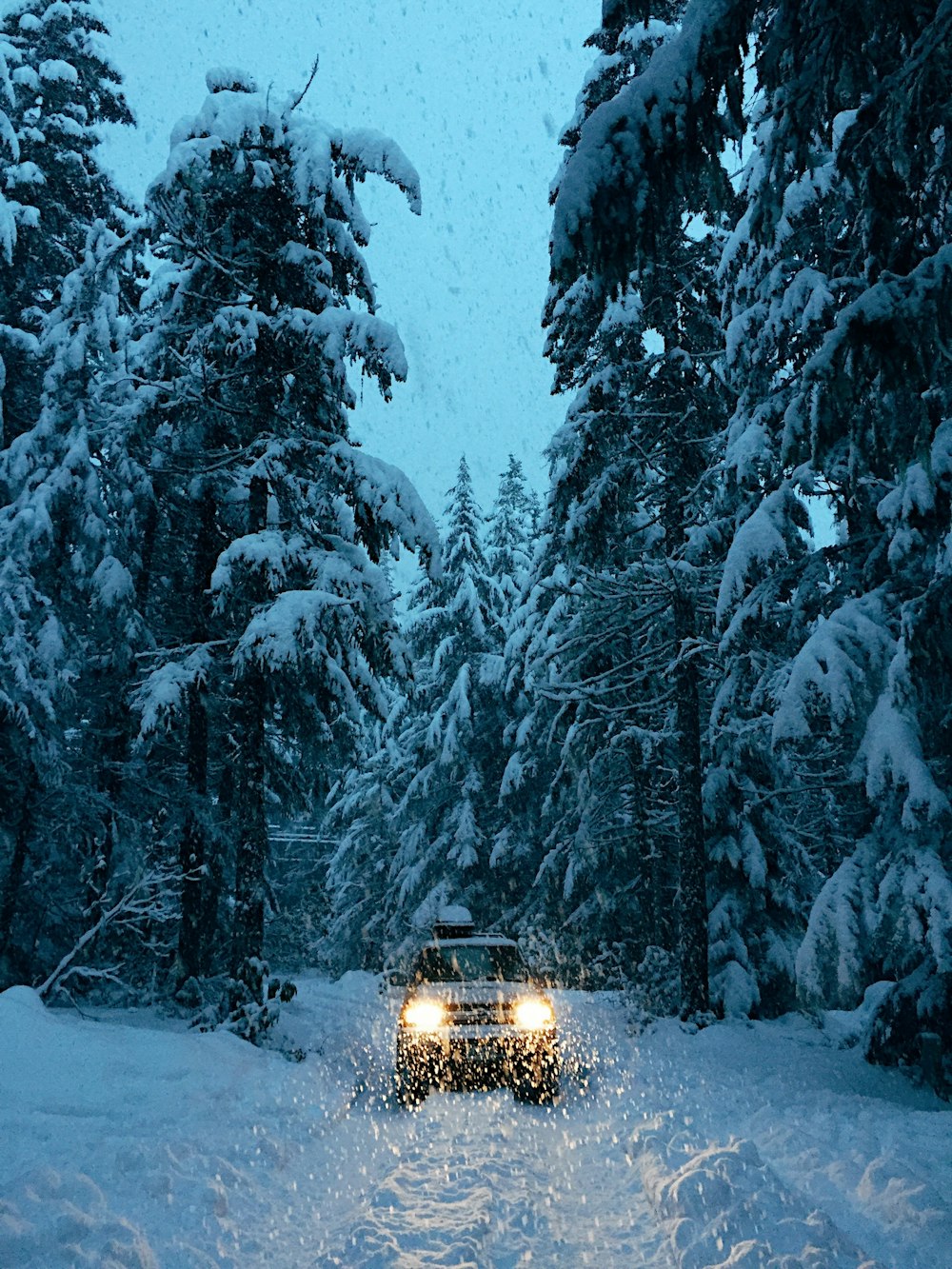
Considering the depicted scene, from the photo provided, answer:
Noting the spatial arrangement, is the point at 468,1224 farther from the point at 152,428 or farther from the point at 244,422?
the point at 152,428

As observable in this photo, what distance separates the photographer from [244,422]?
14094 mm

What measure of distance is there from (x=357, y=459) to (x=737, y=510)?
520 cm

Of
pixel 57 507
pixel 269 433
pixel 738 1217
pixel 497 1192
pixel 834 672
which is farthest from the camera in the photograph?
pixel 57 507

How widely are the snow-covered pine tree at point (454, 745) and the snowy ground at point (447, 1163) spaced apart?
1617 cm

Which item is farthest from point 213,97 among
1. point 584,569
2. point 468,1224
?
point 468,1224

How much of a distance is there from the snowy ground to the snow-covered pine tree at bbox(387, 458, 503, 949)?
637 inches

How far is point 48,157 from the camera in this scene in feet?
56.3

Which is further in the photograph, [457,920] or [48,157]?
[457,920]

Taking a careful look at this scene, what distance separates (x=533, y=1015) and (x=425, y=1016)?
3.77ft

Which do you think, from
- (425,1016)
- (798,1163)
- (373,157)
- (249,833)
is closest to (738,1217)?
(798,1163)

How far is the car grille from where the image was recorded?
9.34 m

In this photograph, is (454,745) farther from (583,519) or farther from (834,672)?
(834,672)

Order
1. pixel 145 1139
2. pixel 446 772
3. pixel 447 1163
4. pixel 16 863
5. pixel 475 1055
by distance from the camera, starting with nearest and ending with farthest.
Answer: pixel 145 1139
pixel 447 1163
pixel 475 1055
pixel 16 863
pixel 446 772

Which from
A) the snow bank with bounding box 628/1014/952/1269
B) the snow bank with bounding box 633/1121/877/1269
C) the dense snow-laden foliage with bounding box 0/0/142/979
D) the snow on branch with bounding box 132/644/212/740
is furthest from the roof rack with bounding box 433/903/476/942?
the snow bank with bounding box 633/1121/877/1269
